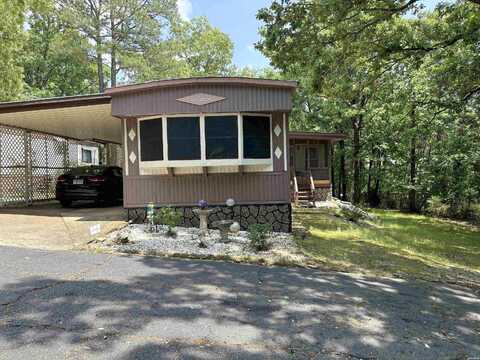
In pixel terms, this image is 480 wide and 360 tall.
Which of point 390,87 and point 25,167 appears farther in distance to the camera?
point 390,87

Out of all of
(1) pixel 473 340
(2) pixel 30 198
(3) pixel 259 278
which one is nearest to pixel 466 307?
(1) pixel 473 340

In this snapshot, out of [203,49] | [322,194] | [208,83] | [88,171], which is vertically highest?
[203,49]

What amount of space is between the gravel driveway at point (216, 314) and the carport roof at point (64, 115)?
13.1 feet

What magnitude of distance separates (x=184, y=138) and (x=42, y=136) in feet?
24.9

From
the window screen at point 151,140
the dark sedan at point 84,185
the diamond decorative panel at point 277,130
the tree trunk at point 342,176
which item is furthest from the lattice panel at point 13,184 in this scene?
the tree trunk at point 342,176

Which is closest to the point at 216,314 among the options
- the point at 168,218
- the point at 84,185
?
the point at 168,218

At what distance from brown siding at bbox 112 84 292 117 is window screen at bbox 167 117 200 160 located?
0.23m

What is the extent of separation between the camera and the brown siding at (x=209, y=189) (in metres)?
7.53

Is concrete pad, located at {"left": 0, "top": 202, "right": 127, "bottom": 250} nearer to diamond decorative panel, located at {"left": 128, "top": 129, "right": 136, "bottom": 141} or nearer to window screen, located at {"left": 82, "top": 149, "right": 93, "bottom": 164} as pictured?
diamond decorative panel, located at {"left": 128, "top": 129, "right": 136, "bottom": 141}

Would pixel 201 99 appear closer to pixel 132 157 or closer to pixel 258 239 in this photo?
pixel 132 157

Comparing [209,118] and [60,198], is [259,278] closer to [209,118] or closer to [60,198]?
[209,118]

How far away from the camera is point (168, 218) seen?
266 inches

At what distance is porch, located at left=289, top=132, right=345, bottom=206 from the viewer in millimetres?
16172

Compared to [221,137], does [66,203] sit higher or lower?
lower
